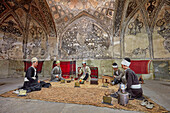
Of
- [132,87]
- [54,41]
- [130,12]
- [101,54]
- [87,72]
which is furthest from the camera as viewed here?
[54,41]

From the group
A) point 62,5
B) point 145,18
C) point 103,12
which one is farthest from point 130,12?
point 62,5

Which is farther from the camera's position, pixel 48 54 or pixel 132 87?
pixel 48 54

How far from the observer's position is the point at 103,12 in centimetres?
750

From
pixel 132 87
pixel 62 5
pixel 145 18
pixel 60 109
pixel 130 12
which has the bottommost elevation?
pixel 60 109

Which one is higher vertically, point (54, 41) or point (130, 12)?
point (130, 12)

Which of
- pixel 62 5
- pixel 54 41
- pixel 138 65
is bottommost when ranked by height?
pixel 138 65

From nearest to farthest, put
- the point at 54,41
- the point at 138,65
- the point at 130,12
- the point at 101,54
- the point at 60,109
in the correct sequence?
the point at 60,109
the point at 138,65
the point at 130,12
the point at 101,54
the point at 54,41

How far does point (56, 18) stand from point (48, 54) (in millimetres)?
3275

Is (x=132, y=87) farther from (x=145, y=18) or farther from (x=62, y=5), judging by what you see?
(x=62, y=5)

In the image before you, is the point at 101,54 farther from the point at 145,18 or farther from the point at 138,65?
the point at 145,18

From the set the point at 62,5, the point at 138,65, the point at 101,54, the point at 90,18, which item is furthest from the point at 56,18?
the point at 138,65

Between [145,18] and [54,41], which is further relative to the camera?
[54,41]

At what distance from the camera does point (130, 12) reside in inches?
267

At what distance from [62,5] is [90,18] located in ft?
8.67
